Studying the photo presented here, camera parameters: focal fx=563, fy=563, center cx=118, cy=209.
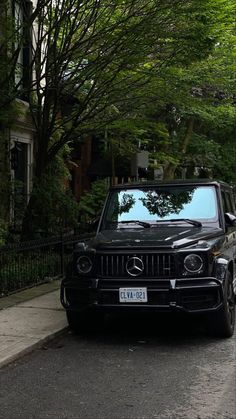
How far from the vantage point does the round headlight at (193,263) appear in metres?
6.23

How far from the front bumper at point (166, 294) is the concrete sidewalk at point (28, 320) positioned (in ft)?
2.58

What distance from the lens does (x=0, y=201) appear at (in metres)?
13.3

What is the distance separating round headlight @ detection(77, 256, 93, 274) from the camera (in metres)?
6.54

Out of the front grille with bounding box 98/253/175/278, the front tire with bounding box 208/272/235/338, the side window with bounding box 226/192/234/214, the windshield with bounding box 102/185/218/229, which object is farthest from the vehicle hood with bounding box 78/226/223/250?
the side window with bounding box 226/192/234/214

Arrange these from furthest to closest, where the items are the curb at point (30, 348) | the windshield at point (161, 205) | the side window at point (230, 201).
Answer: the side window at point (230, 201)
the windshield at point (161, 205)
the curb at point (30, 348)

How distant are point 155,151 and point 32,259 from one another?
1154 centimetres

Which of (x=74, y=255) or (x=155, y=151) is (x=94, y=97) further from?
(x=155, y=151)

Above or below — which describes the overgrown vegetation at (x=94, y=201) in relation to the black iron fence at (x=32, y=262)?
above

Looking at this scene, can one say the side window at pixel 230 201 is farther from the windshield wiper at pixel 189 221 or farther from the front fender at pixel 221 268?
the front fender at pixel 221 268

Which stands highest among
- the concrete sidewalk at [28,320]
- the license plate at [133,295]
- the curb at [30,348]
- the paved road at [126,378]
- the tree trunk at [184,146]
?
the tree trunk at [184,146]

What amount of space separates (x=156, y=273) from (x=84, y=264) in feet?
2.88

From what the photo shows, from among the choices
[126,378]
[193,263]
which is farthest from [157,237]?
[126,378]

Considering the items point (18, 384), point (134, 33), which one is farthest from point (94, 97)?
point (18, 384)

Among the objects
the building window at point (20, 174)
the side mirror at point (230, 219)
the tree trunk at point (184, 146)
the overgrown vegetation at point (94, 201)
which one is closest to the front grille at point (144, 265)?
the side mirror at point (230, 219)
